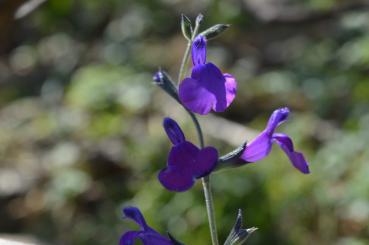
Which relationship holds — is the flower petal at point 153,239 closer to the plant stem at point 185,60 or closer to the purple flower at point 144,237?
the purple flower at point 144,237

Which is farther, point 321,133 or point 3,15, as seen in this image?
point 321,133

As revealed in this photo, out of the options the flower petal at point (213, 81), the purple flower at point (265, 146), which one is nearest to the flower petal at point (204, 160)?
the flower petal at point (213, 81)

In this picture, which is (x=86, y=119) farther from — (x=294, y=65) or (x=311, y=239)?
(x=311, y=239)

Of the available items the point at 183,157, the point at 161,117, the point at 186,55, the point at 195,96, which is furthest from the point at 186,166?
the point at 161,117

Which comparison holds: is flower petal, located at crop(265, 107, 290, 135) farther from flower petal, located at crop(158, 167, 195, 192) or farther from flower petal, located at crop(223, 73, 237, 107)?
flower petal, located at crop(158, 167, 195, 192)

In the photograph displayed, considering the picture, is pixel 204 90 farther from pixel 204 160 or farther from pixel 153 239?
pixel 153 239

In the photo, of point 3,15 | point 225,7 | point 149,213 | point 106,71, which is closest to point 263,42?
point 225,7
